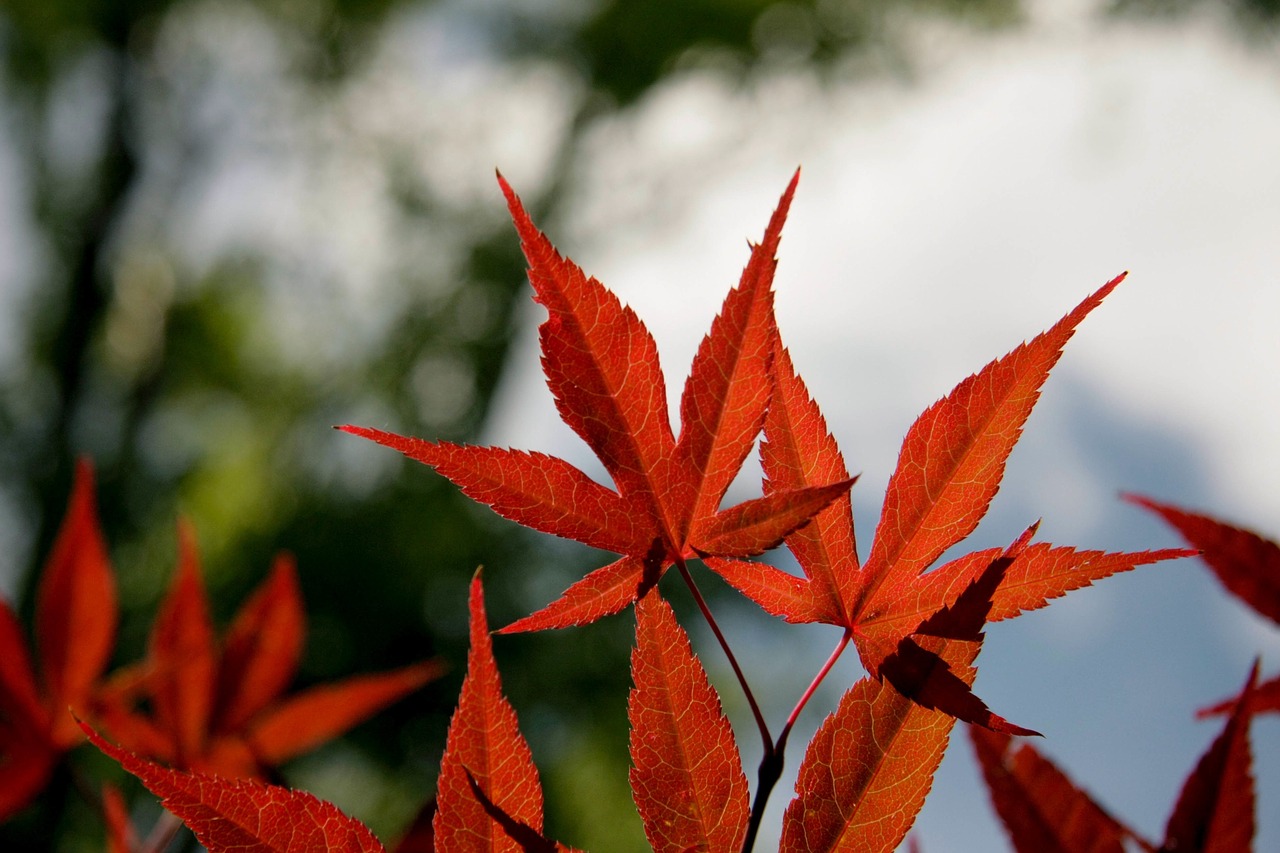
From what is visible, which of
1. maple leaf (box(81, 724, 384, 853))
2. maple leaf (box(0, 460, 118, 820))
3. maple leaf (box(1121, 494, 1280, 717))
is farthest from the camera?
maple leaf (box(0, 460, 118, 820))

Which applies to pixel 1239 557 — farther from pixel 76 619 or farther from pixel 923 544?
pixel 76 619

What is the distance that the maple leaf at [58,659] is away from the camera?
0.50 m

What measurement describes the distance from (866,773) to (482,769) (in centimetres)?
8

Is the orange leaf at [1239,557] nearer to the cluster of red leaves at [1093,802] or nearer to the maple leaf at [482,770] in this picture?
the cluster of red leaves at [1093,802]

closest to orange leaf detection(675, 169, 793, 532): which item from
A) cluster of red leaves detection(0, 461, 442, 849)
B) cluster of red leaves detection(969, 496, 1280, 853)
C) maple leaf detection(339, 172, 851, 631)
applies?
maple leaf detection(339, 172, 851, 631)

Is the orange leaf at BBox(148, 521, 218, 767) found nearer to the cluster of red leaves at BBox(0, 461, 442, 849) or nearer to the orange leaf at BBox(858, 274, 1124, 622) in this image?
the cluster of red leaves at BBox(0, 461, 442, 849)

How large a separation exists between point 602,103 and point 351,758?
3.55m

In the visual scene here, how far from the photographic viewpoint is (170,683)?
54 centimetres

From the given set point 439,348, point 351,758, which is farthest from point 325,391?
point 351,758

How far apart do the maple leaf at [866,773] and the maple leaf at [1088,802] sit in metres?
0.08

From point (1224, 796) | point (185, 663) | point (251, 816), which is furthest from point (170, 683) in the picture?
point (1224, 796)

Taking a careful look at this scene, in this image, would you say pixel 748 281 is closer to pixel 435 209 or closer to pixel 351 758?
pixel 351 758

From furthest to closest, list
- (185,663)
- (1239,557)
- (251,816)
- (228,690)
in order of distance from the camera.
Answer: (228,690), (185,663), (1239,557), (251,816)

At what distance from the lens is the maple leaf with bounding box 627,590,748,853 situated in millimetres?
197
